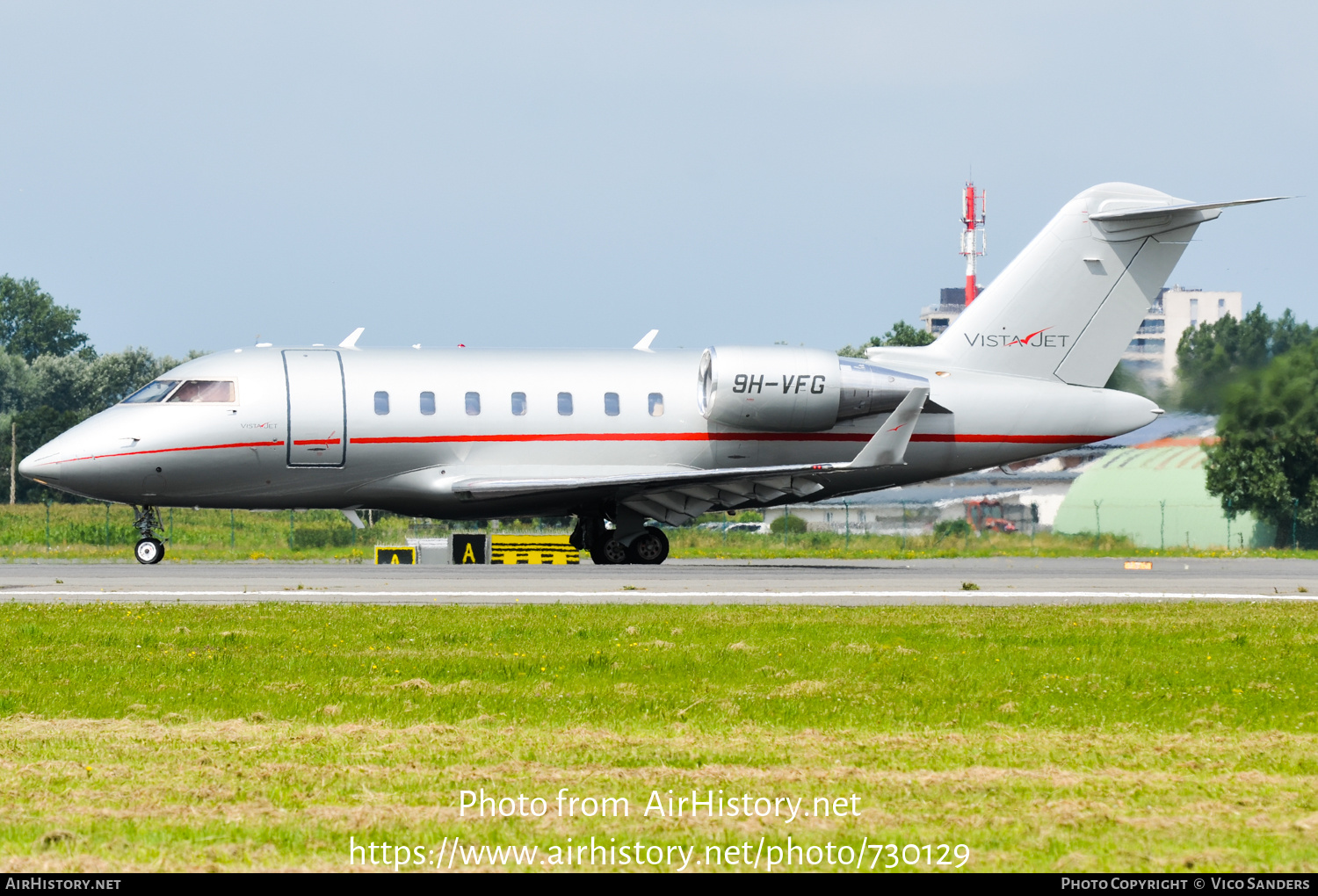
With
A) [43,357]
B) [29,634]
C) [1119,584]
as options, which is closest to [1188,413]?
[1119,584]

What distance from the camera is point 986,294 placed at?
111 feet

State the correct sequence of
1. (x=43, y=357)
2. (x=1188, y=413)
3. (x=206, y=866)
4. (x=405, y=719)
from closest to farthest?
(x=206, y=866)
(x=405, y=719)
(x=1188, y=413)
(x=43, y=357)

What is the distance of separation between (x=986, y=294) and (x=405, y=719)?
82.3 ft

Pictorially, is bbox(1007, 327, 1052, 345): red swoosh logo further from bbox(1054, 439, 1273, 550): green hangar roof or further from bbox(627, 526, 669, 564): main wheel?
bbox(1054, 439, 1273, 550): green hangar roof

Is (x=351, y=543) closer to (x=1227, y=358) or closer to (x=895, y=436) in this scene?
(x=895, y=436)

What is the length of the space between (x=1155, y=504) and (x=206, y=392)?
39.6 m

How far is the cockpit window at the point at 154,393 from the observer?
30016 mm

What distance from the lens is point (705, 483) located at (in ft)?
99.6

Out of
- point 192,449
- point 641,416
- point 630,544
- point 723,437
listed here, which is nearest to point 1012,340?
point 723,437

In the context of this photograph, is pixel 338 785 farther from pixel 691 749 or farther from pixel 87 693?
pixel 87 693

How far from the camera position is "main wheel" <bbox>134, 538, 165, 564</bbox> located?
30438 mm

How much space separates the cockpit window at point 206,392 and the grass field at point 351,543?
7.06m

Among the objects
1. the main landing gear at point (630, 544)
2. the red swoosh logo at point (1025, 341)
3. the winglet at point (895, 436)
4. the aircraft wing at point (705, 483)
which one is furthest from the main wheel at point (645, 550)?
the red swoosh logo at point (1025, 341)

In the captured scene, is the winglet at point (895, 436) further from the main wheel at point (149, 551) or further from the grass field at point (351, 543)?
the main wheel at point (149, 551)
